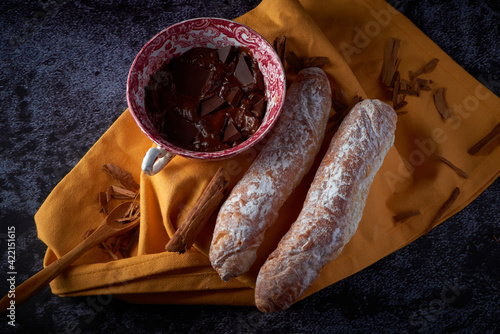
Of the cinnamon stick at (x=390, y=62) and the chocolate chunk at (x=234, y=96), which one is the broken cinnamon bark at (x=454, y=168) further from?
the chocolate chunk at (x=234, y=96)

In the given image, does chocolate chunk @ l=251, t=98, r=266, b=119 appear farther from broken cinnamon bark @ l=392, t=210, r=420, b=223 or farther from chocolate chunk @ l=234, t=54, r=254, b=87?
broken cinnamon bark @ l=392, t=210, r=420, b=223

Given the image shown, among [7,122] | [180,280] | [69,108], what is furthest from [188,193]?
[7,122]

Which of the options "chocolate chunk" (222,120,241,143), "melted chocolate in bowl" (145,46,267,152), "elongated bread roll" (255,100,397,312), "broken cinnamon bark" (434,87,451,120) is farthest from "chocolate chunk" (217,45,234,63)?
"broken cinnamon bark" (434,87,451,120)

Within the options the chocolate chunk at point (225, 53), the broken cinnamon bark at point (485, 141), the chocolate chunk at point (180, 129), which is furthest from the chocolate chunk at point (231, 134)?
the broken cinnamon bark at point (485, 141)

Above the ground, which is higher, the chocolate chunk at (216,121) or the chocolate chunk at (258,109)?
the chocolate chunk at (258,109)

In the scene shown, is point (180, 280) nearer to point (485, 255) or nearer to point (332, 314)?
point (332, 314)

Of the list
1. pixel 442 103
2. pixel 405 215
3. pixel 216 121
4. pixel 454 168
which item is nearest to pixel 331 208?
pixel 405 215
